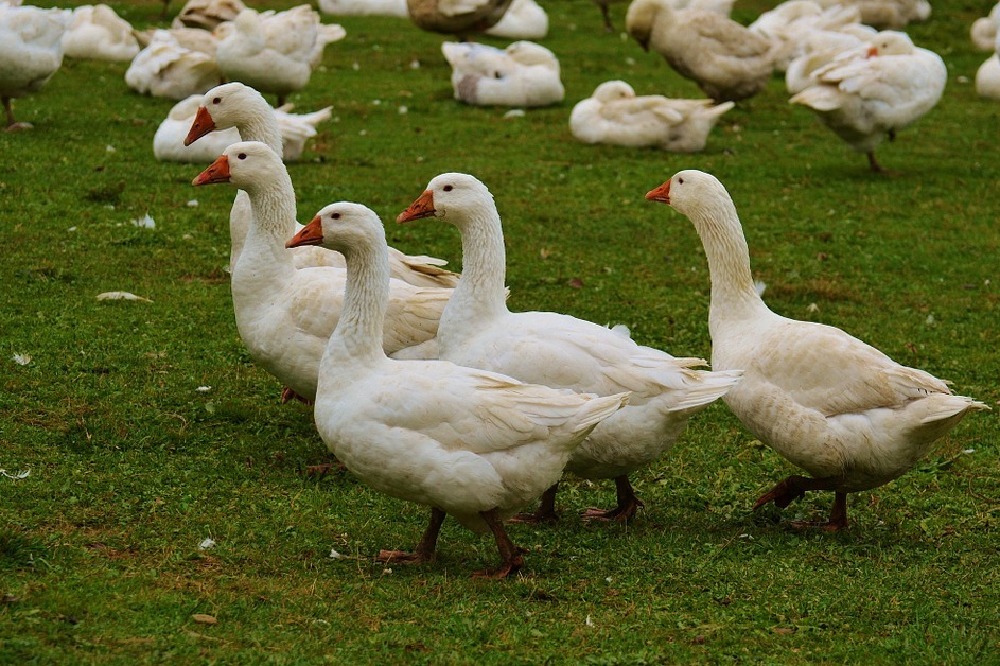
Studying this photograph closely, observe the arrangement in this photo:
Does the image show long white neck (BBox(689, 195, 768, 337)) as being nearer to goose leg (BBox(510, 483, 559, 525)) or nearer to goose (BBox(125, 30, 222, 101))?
goose leg (BBox(510, 483, 559, 525))

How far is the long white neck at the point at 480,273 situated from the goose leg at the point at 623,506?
1.08 metres

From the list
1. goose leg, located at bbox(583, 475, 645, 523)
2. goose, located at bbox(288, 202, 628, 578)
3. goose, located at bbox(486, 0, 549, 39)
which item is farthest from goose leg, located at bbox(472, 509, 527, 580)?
goose, located at bbox(486, 0, 549, 39)

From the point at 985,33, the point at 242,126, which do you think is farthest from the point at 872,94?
the point at 985,33

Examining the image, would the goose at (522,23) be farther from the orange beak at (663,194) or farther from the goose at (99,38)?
the orange beak at (663,194)

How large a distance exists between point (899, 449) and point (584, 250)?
5499 mm

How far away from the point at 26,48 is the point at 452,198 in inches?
321

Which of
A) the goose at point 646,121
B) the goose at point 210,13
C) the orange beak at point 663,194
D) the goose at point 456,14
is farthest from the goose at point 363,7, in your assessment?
the orange beak at point 663,194

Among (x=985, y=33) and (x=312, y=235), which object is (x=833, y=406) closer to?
(x=312, y=235)

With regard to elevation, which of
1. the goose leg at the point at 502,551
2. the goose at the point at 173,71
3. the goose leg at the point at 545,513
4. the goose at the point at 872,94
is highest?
the goose at the point at 872,94

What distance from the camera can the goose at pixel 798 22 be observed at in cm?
2009

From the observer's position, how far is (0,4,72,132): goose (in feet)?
42.5

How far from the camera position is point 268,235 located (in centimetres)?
739

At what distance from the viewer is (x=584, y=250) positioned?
11.4m

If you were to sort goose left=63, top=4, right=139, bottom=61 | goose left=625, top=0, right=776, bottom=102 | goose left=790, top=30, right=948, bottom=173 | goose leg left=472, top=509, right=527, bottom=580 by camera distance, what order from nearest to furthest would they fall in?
goose leg left=472, top=509, right=527, bottom=580
goose left=790, top=30, right=948, bottom=173
goose left=625, top=0, right=776, bottom=102
goose left=63, top=4, right=139, bottom=61
